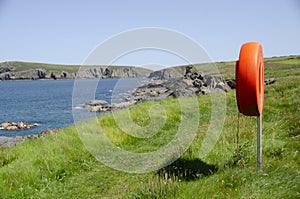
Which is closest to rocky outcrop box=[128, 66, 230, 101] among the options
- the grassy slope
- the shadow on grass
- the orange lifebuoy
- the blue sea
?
the blue sea

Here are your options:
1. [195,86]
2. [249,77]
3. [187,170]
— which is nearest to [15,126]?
[195,86]

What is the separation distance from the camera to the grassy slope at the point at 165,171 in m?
4.93

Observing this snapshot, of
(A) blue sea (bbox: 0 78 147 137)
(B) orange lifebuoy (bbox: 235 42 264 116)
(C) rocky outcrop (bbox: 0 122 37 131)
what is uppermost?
(B) orange lifebuoy (bbox: 235 42 264 116)

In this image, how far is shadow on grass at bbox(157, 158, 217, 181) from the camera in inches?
227

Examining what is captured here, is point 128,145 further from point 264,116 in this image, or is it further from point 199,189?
point 264,116

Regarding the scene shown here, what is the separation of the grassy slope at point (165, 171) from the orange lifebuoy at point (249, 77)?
135 centimetres

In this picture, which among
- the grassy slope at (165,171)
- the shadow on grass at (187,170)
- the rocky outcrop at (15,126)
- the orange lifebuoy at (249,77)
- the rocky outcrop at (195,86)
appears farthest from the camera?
the rocky outcrop at (15,126)

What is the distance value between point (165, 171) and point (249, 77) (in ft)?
9.25

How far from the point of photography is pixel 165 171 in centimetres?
638

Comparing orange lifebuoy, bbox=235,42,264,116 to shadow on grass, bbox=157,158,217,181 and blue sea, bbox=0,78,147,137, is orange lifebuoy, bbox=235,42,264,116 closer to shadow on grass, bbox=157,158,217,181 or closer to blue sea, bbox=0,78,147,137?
shadow on grass, bbox=157,158,217,181

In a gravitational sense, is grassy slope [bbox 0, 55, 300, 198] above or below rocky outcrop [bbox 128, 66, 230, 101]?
below

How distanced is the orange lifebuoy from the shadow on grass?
1596mm

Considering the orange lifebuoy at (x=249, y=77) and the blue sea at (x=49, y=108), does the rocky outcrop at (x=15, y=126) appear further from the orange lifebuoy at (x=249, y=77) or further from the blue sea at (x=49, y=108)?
the orange lifebuoy at (x=249, y=77)

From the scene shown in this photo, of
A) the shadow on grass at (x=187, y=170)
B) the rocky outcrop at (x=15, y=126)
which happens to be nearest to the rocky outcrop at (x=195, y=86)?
the rocky outcrop at (x=15, y=126)
